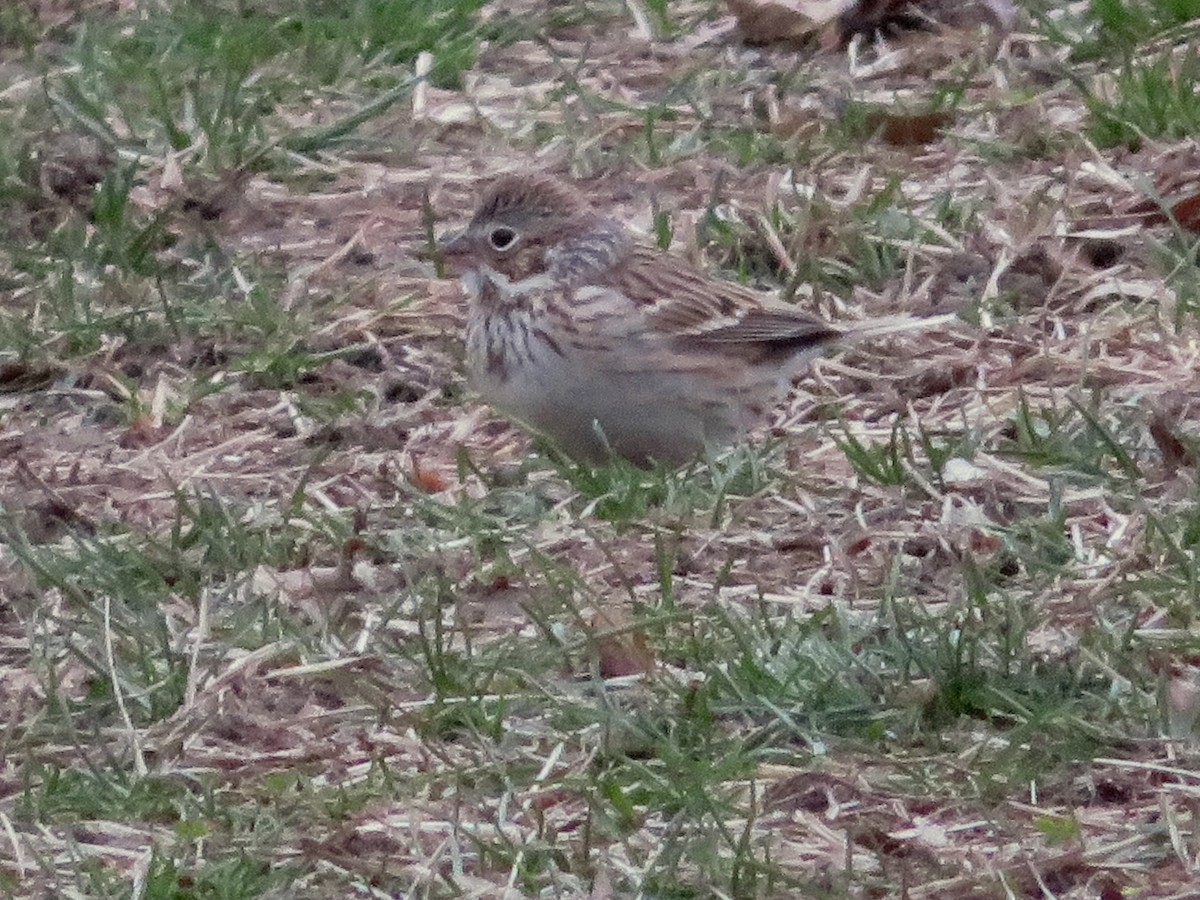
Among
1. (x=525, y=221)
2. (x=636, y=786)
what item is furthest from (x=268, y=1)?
(x=636, y=786)

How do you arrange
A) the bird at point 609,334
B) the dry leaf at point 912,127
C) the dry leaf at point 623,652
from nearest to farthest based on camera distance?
the dry leaf at point 623,652
the bird at point 609,334
the dry leaf at point 912,127

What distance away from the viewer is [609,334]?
635cm

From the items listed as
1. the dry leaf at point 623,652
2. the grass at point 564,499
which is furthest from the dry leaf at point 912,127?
the dry leaf at point 623,652

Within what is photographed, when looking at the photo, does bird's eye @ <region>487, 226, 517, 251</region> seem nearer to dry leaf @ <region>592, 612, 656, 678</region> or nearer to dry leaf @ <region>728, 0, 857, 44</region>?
dry leaf @ <region>592, 612, 656, 678</region>

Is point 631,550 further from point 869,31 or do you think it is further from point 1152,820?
point 869,31

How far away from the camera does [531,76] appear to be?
347 inches

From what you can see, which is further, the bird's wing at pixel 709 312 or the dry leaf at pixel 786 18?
the dry leaf at pixel 786 18

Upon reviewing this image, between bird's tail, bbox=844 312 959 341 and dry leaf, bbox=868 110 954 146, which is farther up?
dry leaf, bbox=868 110 954 146

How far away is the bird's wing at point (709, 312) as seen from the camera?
21.2 ft

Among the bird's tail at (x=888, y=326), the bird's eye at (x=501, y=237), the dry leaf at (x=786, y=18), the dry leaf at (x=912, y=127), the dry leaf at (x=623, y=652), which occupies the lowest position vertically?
the bird's tail at (x=888, y=326)

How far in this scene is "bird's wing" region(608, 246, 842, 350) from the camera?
6473 millimetres

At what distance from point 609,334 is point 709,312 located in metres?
0.32

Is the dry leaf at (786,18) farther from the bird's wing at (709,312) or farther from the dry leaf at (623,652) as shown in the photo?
the dry leaf at (623,652)

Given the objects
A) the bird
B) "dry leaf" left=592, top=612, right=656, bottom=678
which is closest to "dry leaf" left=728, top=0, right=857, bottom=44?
the bird
